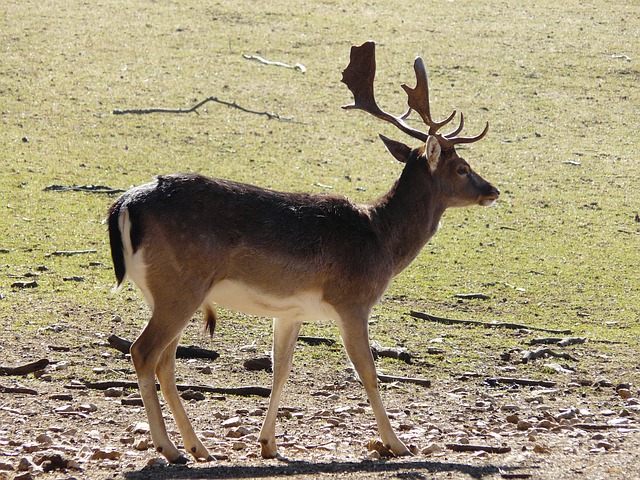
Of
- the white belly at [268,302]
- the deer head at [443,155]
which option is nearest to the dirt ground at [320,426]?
the white belly at [268,302]

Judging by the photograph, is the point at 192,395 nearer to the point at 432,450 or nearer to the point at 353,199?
the point at 432,450

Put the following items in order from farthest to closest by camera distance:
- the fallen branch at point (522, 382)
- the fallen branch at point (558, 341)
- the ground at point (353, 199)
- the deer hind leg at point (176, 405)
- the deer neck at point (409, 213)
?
the fallen branch at point (558, 341) < the fallen branch at point (522, 382) < the deer neck at point (409, 213) < the ground at point (353, 199) < the deer hind leg at point (176, 405)

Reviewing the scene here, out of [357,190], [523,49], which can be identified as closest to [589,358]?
[357,190]

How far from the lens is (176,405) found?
24.8ft

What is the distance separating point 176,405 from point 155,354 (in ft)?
1.66

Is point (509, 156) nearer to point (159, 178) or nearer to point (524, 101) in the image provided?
point (524, 101)

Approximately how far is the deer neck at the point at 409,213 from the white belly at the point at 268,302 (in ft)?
3.01

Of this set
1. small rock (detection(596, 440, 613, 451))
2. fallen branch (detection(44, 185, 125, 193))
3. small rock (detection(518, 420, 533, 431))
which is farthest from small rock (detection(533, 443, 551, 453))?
fallen branch (detection(44, 185, 125, 193))

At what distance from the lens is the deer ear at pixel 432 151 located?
8.74m

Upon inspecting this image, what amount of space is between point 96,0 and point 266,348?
19.7m

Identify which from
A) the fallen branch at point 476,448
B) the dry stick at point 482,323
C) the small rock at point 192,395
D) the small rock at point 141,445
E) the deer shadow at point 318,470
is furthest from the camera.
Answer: the dry stick at point 482,323

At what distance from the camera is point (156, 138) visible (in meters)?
19.5

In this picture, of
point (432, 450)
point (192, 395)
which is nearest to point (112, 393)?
point (192, 395)

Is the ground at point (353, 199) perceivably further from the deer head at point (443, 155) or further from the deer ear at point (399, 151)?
the deer ear at point (399, 151)
